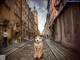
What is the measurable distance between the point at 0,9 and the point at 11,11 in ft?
21.0

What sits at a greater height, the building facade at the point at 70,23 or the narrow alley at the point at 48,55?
the building facade at the point at 70,23

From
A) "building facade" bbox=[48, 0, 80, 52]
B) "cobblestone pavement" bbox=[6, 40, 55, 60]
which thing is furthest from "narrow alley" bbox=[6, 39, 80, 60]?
"building facade" bbox=[48, 0, 80, 52]

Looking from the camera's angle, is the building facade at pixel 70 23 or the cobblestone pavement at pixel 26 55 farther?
the building facade at pixel 70 23

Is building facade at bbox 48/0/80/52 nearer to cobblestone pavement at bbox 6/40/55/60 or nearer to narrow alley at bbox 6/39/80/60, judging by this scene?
narrow alley at bbox 6/39/80/60

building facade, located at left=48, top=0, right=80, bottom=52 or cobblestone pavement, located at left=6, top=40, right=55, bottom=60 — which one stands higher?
building facade, located at left=48, top=0, right=80, bottom=52

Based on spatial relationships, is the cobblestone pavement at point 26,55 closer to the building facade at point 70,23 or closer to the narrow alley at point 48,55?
the narrow alley at point 48,55

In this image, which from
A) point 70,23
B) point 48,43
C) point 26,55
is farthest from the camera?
point 48,43

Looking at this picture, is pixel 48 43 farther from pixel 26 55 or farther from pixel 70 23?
pixel 26 55

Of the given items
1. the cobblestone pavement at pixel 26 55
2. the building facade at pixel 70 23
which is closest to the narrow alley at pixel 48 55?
the cobblestone pavement at pixel 26 55

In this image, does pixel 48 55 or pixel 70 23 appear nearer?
pixel 48 55

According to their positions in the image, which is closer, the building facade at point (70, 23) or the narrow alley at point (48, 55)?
the narrow alley at point (48, 55)

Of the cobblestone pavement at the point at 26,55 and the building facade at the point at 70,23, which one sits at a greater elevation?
the building facade at the point at 70,23

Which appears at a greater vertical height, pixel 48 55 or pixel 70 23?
pixel 70 23

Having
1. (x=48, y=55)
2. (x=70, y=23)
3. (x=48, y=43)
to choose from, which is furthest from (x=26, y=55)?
(x=48, y=43)
